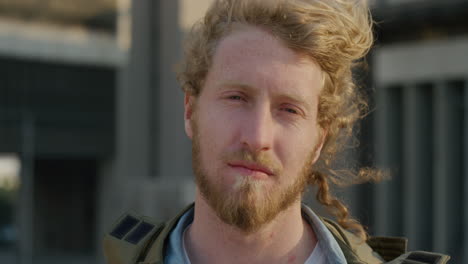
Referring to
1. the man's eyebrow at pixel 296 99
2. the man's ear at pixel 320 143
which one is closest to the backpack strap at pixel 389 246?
the man's ear at pixel 320 143

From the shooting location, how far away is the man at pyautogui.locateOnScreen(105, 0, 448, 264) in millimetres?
2076

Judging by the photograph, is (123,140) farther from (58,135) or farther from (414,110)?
(414,110)

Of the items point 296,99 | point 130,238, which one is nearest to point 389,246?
point 296,99

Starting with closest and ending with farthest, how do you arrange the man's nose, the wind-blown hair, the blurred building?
the man's nose, the wind-blown hair, the blurred building

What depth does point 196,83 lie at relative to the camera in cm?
231

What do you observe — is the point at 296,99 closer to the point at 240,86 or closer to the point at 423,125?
the point at 240,86

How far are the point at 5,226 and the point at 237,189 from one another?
85.6 feet

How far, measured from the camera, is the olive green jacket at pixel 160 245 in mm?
2260

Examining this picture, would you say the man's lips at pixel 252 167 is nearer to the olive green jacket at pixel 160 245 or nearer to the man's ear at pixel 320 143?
the man's ear at pixel 320 143

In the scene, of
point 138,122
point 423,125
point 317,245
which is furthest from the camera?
point 138,122

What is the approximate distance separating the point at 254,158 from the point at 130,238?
673 millimetres

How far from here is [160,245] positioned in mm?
2311

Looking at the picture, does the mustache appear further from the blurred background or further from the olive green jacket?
the blurred background

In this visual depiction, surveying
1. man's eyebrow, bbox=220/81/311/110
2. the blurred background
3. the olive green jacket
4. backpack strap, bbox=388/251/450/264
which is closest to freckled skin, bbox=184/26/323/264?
man's eyebrow, bbox=220/81/311/110
